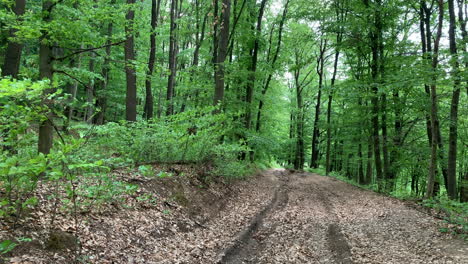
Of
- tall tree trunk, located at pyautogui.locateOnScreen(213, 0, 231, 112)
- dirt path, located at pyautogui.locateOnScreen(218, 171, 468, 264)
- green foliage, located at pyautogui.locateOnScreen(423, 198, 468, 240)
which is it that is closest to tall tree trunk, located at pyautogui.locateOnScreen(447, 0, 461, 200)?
dirt path, located at pyautogui.locateOnScreen(218, 171, 468, 264)

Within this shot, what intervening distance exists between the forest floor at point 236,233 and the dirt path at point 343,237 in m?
0.02

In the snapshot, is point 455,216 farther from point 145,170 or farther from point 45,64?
point 45,64

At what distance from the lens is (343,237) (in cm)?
726

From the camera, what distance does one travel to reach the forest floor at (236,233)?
471cm

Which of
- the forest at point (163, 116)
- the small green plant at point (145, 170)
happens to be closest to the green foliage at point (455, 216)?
the forest at point (163, 116)

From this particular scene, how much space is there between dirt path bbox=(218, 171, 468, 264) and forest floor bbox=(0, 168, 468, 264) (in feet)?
0.06

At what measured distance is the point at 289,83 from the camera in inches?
1351

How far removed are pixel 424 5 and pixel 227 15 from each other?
956cm

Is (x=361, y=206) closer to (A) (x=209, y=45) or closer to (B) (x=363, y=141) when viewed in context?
(B) (x=363, y=141)

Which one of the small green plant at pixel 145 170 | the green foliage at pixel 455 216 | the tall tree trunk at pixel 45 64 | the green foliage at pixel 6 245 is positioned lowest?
the green foliage at pixel 455 216

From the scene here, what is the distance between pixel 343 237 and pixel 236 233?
291 cm

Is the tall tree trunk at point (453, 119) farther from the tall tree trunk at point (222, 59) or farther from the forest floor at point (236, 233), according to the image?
the tall tree trunk at point (222, 59)

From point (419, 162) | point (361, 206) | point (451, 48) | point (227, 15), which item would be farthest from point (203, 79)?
point (419, 162)

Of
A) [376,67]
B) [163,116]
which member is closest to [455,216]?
[376,67]
